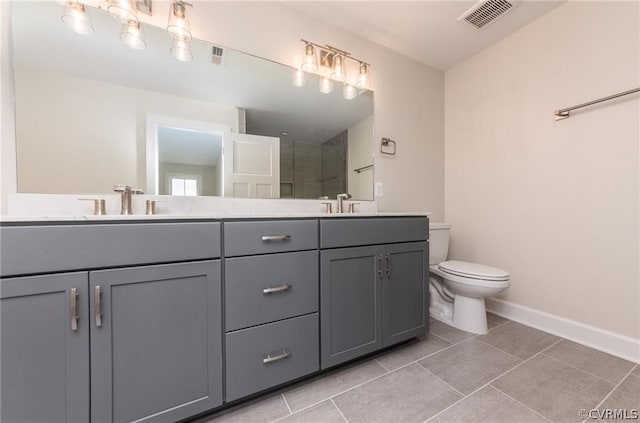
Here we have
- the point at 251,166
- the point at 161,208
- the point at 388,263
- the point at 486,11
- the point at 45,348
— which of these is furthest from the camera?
the point at 486,11

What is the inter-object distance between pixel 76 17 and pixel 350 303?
1901mm

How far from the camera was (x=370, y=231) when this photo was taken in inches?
52.6

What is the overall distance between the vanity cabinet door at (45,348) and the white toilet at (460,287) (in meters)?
1.95

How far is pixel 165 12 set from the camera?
131 centimetres

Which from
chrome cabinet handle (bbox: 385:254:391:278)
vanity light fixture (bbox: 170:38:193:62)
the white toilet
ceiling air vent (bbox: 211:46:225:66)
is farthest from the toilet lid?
vanity light fixture (bbox: 170:38:193:62)

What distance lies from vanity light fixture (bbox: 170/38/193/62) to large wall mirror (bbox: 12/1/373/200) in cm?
3

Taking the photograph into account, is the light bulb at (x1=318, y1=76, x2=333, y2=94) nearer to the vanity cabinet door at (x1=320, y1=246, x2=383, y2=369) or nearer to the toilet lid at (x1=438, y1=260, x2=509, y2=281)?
the vanity cabinet door at (x1=320, y1=246, x2=383, y2=369)

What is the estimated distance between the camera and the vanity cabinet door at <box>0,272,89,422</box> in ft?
2.31

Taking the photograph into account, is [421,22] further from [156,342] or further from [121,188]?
[156,342]

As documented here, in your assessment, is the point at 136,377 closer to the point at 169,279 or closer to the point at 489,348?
the point at 169,279

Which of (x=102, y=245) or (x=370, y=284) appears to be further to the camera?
(x=370, y=284)

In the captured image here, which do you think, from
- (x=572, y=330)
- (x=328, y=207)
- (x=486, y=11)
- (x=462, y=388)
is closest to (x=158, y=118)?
(x=328, y=207)

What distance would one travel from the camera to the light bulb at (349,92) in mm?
1854

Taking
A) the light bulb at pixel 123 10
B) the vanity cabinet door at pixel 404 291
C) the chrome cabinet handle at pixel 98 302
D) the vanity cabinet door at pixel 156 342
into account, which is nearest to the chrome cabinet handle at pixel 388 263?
the vanity cabinet door at pixel 404 291
